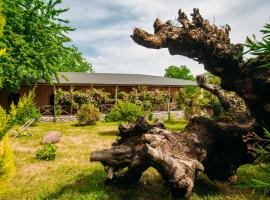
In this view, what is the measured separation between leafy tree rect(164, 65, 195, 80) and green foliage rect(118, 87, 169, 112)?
71.2m

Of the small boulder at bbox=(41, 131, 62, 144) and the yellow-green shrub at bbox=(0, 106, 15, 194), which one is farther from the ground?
the yellow-green shrub at bbox=(0, 106, 15, 194)

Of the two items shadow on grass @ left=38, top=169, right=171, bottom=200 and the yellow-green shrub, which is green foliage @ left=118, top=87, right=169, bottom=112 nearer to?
shadow on grass @ left=38, top=169, right=171, bottom=200

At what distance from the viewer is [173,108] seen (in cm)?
3725

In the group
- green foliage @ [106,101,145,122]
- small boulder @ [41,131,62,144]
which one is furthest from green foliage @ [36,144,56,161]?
green foliage @ [106,101,145,122]

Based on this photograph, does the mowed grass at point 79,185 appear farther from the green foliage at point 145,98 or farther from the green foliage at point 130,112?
the green foliage at point 145,98

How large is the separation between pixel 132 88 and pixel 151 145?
28.8m

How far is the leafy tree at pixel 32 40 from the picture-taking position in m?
20.4

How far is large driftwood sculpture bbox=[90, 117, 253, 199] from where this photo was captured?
6.54 meters

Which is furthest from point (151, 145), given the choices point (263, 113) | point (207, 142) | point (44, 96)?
point (44, 96)

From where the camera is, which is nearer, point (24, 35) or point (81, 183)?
point (81, 183)

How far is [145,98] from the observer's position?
33.4 metres

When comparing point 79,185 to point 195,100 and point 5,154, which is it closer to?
point 5,154

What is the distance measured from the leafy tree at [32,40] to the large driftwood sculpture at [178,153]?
1426cm

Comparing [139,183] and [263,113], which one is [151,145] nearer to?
[139,183]
